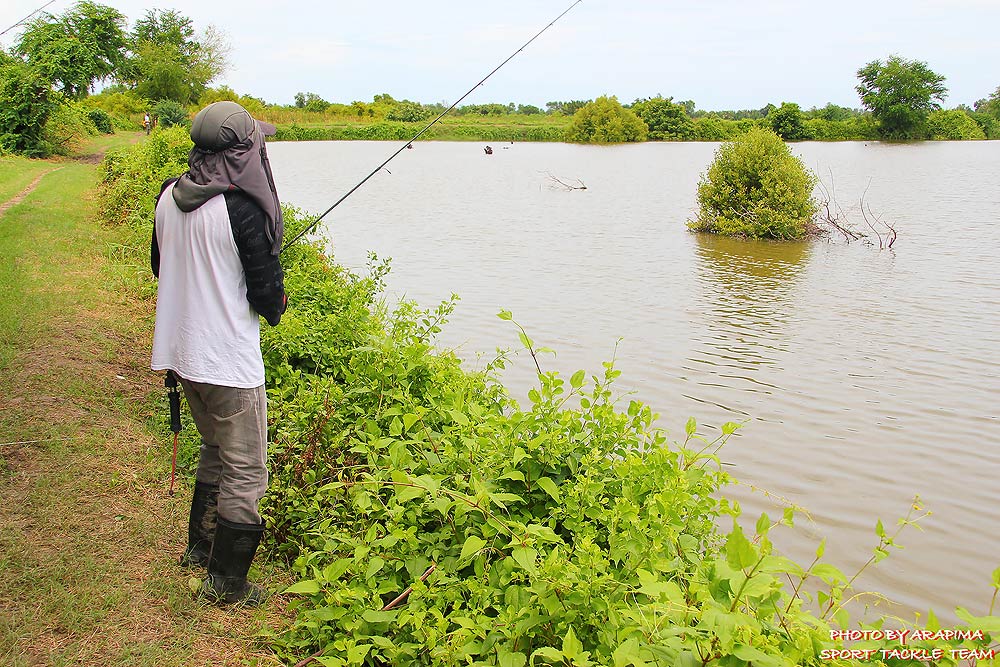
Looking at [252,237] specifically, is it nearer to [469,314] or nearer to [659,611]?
[659,611]

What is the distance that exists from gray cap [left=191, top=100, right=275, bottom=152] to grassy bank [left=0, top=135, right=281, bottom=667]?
185cm

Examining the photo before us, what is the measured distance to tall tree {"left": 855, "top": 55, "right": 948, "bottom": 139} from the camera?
236 feet

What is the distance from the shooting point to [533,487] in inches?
136

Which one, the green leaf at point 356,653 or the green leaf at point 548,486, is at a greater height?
the green leaf at point 548,486

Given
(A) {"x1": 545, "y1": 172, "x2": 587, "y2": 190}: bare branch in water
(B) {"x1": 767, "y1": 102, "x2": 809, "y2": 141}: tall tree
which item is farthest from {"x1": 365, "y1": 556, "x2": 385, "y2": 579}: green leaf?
(B) {"x1": 767, "y1": 102, "x2": 809, "y2": 141}: tall tree

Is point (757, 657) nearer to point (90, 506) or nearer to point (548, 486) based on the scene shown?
point (548, 486)

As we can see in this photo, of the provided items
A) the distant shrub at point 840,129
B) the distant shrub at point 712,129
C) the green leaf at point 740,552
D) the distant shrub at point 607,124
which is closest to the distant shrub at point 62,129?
the green leaf at point 740,552

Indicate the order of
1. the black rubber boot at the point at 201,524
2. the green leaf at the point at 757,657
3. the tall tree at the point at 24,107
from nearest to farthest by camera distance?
the green leaf at the point at 757,657, the black rubber boot at the point at 201,524, the tall tree at the point at 24,107

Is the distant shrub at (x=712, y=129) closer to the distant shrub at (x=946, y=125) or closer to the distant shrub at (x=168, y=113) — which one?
the distant shrub at (x=946, y=125)

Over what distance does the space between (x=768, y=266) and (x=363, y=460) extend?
11619mm

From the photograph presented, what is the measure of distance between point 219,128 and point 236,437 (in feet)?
4.00

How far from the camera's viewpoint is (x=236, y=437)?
3.17m

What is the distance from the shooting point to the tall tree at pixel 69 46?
2600cm

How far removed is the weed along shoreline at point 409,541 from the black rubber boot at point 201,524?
3.1 inches
